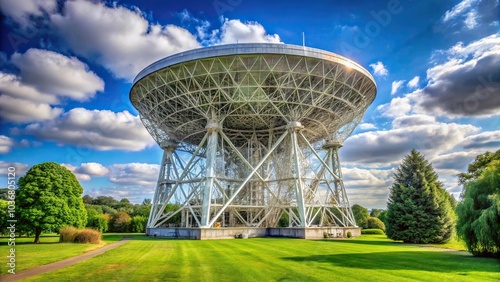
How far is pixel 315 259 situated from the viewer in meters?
14.7

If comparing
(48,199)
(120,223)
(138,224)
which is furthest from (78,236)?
(120,223)

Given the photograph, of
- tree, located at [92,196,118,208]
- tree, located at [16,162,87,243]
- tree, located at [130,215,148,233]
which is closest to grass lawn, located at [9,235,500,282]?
tree, located at [16,162,87,243]

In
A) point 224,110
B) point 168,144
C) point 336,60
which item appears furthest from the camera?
point 168,144

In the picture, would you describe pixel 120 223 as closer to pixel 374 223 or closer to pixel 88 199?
pixel 374 223

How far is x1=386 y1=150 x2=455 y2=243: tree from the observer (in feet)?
90.6

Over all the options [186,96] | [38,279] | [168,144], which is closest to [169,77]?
[186,96]

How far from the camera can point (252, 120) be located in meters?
36.7

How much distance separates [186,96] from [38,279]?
75.0 ft

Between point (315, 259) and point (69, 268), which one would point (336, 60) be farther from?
point (69, 268)

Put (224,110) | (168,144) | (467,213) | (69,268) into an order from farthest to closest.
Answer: (168,144) → (224,110) → (467,213) → (69,268)

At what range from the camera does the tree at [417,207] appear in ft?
90.6

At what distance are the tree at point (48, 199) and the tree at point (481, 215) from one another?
88.2 feet

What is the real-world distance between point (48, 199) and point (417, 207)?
28795 mm

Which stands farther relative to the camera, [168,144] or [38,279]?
[168,144]
